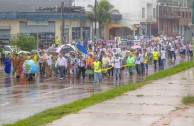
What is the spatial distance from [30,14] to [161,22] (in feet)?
104

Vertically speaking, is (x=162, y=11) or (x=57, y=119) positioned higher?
(x=162, y=11)

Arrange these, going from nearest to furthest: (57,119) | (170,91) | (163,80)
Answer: (57,119)
(170,91)
(163,80)

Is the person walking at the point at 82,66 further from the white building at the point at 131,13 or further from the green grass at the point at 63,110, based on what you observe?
the white building at the point at 131,13

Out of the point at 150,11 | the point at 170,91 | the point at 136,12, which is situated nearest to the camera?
the point at 170,91

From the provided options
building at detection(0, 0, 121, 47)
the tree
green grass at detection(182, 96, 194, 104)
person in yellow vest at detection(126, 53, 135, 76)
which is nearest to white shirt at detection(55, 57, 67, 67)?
person in yellow vest at detection(126, 53, 135, 76)

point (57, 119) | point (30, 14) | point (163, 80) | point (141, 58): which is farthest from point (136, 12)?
point (57, 119)

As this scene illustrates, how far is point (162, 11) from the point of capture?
270 ft

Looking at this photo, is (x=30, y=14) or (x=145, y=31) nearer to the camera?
(x=30, y=14)

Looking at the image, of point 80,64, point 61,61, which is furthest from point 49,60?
point 80,64

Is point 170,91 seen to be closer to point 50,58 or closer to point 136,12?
point 50,58

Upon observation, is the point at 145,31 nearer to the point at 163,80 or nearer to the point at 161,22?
the point at 161,22

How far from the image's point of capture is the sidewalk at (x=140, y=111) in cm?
1395

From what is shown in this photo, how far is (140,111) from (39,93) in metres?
7.28

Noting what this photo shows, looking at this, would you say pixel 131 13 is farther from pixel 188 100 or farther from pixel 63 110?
pixel 63 110
